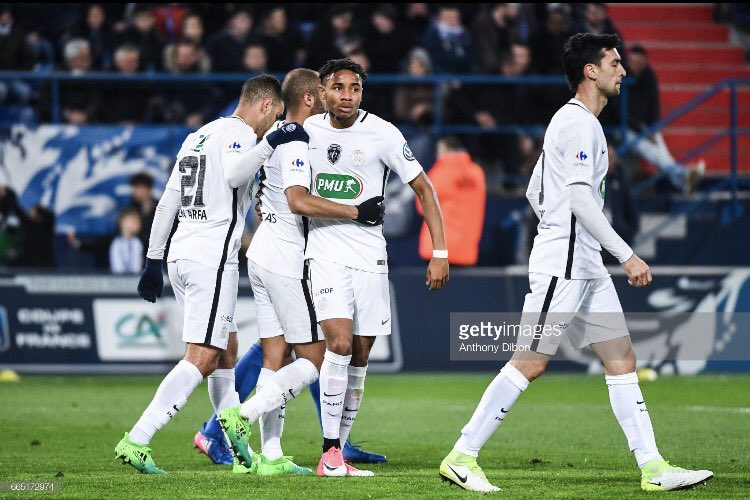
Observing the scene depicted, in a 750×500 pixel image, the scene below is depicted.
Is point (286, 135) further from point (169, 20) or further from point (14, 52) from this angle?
point (169, 20)

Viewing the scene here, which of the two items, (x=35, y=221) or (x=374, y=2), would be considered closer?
(x=35, y=221)

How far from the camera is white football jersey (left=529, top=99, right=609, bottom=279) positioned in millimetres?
7199

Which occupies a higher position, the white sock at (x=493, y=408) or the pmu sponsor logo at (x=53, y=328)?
the white sock at (x=493, y=408)

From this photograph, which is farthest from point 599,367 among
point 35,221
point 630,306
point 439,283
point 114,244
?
point 439,283

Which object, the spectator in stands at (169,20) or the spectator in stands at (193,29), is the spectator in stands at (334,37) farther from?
the spectator in stands at (169,20)

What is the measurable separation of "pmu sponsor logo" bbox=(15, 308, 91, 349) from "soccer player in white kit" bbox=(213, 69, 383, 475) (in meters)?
7.41

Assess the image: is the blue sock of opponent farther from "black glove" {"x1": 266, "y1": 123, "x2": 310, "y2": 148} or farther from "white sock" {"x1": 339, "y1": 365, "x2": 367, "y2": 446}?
"black glove" {"x1": 266, "y1": 123, "x2": 310, "y2": 148}

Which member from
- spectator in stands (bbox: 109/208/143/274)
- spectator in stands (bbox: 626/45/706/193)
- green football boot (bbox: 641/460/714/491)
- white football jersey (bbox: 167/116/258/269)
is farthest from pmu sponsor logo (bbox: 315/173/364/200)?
spectator in stands (bbox: 626/45/706/193)

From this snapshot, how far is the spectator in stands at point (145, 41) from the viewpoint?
18.3 metres

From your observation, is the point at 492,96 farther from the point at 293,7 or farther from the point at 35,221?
the point at 35,221

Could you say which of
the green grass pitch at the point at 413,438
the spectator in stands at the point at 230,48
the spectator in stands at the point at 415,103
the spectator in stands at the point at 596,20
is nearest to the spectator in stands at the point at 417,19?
the spectator in stands at the point at 415,103

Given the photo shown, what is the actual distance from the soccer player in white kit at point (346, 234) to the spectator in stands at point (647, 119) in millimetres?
10553

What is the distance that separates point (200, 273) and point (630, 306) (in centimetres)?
853

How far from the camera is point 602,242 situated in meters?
7.07
